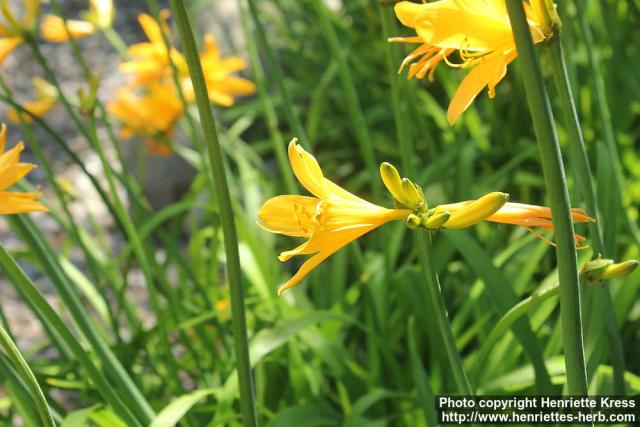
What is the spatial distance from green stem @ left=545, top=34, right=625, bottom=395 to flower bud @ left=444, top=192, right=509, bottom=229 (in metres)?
0.21

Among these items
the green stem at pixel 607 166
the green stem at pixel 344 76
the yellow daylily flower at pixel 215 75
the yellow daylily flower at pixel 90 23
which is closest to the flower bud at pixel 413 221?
the green stem at pixel 607 166

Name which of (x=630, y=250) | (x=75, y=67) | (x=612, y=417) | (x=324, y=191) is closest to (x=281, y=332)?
(x=612, y=417)

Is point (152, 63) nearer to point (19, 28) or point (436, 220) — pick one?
point (19, 28)

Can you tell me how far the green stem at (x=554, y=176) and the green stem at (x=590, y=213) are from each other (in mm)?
246

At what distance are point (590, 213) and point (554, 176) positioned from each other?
19.1 inches

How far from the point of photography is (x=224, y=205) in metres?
0.77

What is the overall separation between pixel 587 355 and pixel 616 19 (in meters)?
1.56

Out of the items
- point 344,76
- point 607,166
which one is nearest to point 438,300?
point 607,166

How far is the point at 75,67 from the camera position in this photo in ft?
14.4

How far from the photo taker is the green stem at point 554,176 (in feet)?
1.90

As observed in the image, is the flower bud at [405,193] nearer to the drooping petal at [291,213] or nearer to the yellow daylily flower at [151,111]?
the drooping petal at [291,213]

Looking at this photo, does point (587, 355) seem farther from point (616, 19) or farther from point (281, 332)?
point (616, 19)

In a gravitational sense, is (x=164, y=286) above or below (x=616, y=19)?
below

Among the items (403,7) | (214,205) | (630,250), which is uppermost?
(403,7)
